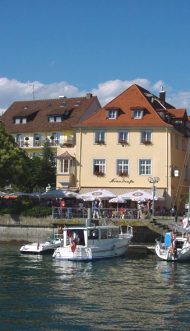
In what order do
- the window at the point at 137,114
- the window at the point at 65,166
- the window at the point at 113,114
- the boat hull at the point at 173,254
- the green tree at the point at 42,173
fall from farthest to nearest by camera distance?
the green tree at the point at 42,173 < the window at the point at 113,114 < the window at the point at 65,166 < the window at the point at 137,114 < the boat hull at the point at 173,254

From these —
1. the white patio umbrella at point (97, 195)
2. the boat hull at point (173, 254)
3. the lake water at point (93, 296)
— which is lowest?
the lake water at point (93, 296)

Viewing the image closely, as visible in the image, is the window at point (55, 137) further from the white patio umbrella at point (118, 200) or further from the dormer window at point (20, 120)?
the white patio umbrella at point (118, 200)

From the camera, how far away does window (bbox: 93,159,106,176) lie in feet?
224

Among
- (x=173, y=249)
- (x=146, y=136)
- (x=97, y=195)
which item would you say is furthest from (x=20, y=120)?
(x=173, y=249)

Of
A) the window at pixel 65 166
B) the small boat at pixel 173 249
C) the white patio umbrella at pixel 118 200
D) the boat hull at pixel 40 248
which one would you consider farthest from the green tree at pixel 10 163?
the small boat at pixel 173 249

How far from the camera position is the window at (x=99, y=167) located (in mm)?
68312

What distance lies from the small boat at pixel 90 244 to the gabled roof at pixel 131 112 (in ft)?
67.1

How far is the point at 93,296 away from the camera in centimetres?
2853

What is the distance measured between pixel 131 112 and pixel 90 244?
25960mm

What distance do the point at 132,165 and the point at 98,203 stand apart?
6.64 m

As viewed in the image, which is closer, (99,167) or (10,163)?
(10,163)

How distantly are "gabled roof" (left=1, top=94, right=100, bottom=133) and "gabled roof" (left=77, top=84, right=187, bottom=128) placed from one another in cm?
1141

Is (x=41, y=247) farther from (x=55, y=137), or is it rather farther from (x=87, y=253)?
(x=55, y=137)

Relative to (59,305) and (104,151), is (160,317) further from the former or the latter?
(104,151)
